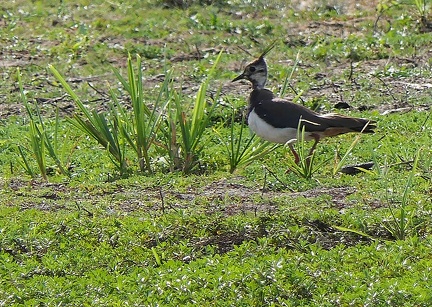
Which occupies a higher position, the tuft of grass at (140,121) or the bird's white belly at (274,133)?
the tuft of grass at (140,121)

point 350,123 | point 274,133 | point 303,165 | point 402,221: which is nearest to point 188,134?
point 274,133

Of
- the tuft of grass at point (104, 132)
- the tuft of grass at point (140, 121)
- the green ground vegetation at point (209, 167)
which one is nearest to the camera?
the green ground vegetation at point (209, 167)

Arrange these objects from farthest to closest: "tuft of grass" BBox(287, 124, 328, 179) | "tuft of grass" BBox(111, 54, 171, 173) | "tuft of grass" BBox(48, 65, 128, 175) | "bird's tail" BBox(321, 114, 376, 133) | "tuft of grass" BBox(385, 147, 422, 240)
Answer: "bird's tail" BBox(321, 114, 376, 133)
"tuft of grass" BBox(48, 65, 128, 175)
"tuft of grass" BBox(111, 54, 171, 173)
"tuft of grass" BBox(287, 124, 328, 179)
"tuft of grass" BBox(385, 147, 422, 240)

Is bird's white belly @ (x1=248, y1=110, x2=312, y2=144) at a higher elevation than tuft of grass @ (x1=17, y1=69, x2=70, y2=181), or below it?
below

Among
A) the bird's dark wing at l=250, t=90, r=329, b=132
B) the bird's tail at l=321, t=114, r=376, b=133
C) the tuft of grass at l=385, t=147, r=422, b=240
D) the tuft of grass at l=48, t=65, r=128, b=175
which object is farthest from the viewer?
the bird's dark wing at l=250, t=90, r=329, b=132

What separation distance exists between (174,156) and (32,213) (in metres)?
1.63

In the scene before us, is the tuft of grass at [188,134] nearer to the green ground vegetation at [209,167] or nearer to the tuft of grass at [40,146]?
the green ground vegetation at [209,167]

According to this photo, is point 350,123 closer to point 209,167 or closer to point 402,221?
point 209,167

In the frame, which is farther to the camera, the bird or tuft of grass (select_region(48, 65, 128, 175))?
the bird

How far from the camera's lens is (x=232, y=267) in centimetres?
625

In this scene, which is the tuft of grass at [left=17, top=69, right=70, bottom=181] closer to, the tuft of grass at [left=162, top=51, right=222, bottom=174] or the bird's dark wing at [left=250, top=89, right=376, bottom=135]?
the tuft of grass at [left=162, top=51, right=222, bottom=174]

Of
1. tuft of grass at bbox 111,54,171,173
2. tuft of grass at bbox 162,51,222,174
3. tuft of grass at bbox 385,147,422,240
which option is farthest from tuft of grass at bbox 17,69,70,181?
tuft of grass at bbox 385,147,422,240

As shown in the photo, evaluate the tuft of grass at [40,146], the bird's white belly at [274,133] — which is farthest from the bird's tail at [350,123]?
the tuft of grass at [40,146]

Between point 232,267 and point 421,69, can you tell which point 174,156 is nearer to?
point 232,267
